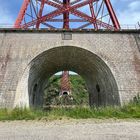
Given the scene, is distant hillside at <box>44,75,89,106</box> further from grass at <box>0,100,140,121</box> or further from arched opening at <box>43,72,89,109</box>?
grass at <box>0,100,140,121</box>

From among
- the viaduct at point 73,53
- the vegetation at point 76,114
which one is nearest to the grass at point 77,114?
the vegetation at point 76,114

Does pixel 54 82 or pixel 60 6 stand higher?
pixel 60 6

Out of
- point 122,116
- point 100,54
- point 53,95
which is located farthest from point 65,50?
point 53,95

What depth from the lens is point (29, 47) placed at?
1251 cm

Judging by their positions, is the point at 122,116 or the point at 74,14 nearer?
the point at 122,116

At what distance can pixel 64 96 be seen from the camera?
3234 centimetres

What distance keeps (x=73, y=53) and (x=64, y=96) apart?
1945 cm

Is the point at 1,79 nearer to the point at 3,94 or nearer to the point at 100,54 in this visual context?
the point at 3,94

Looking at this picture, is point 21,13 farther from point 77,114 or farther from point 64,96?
point 64,96

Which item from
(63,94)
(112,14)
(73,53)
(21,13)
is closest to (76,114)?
(73,53)

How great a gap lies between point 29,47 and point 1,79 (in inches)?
103

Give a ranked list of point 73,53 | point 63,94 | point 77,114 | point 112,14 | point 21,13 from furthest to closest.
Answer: point 63,94, point 112,14, point 21,13, point 73,53, point 77,114

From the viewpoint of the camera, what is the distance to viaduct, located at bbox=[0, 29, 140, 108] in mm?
11703

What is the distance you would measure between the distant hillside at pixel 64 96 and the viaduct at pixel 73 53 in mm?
19961
